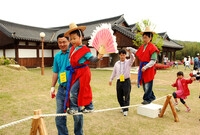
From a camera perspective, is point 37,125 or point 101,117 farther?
point 101,117

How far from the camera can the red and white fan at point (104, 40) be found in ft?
9.08

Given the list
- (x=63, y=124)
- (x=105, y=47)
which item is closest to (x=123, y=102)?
(x=63, y=124)

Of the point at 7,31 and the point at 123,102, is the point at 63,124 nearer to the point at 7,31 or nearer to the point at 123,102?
the point at 123,102

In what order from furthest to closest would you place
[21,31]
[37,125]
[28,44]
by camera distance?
[21,31] < [28,44] < [37,125]

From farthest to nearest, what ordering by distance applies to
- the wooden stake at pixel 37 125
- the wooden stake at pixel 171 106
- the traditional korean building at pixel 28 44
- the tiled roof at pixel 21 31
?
the traditional korean building at pixel 28 44 < the tiled roof at pixel 21 31 < the wooden stake at pixel 171 106 < the wooden stake at pixel 37 125

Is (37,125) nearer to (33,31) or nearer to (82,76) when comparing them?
(82,76)

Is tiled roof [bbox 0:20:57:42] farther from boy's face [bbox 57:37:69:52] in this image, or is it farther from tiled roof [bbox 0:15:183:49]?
boy's face [bbox 57:37:69:52]

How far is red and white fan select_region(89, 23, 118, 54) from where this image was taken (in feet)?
9.08

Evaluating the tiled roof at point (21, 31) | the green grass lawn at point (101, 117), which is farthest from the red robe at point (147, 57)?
the tiled roof at point (21, 31)

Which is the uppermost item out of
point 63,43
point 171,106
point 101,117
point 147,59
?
point 63,43

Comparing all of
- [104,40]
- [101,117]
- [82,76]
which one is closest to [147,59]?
[104,40]

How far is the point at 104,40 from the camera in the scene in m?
2.84

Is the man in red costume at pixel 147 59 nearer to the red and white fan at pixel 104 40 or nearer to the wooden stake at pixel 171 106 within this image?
the wooden stake at pixel 171 106

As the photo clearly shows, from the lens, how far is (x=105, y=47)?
9.20ft
